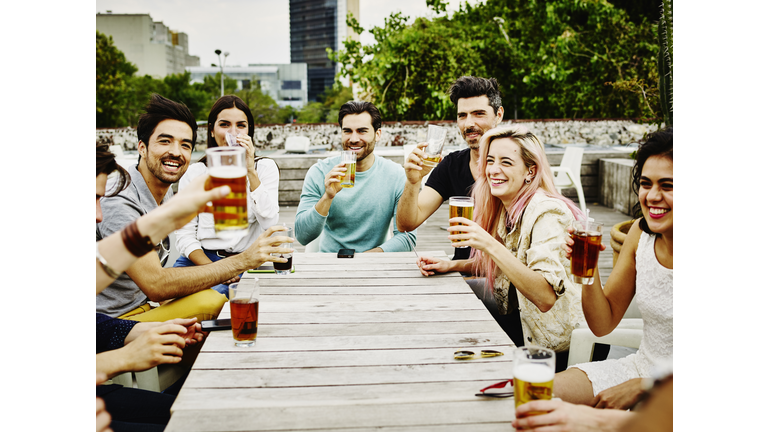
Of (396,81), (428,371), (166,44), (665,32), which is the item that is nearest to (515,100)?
(396,81)

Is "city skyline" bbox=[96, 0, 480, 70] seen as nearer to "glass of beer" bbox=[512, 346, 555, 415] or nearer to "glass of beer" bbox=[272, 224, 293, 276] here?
"glass of beer" bbox=[272, 224, 293, 276]

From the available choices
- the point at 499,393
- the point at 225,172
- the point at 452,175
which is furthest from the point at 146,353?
the point at 452,175

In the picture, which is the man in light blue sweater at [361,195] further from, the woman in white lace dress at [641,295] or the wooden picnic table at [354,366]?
the woman in white lace dress at [641,295]

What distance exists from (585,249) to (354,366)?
0.75 meters

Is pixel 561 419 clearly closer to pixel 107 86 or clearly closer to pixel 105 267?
pixel 105 267

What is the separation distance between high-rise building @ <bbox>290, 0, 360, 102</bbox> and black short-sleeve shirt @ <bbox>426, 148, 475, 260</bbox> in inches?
4700

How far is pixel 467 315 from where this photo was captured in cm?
172

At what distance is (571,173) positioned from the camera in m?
6.15

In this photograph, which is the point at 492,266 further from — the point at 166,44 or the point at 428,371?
the point at 166,44

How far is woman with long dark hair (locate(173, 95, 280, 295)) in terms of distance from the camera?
9.50 ft

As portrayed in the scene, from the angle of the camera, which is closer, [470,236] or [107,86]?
[470,236]

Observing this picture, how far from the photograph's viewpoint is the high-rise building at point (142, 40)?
213ft
